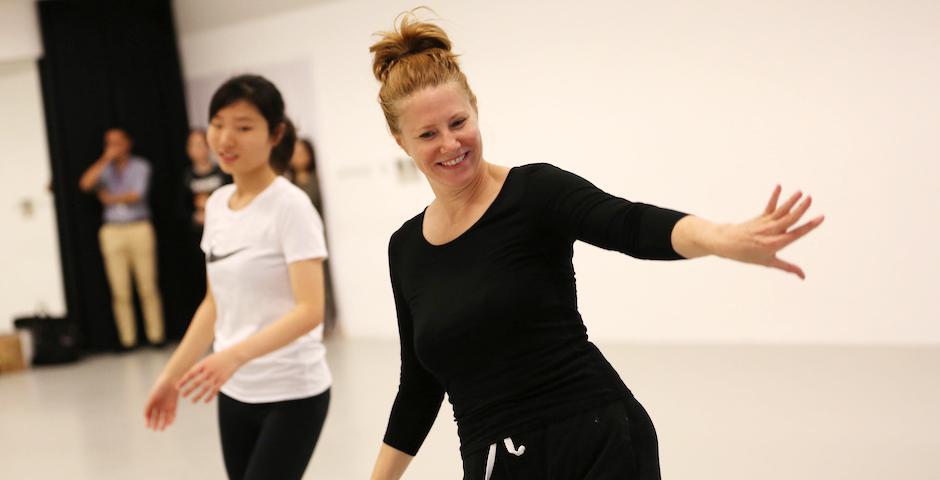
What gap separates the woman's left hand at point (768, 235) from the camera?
133cm

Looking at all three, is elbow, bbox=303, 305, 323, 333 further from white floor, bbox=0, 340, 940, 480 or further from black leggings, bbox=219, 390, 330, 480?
white floor, bbox=0, 340, 940, 480

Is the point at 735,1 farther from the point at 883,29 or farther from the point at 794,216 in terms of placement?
the point at 794,216

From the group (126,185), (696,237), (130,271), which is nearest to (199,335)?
(696,237)

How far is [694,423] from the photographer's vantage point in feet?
15.7

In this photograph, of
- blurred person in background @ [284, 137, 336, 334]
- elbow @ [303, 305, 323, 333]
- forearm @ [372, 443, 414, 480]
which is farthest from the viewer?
blurred person in background @ [284, 137, 336, 334]

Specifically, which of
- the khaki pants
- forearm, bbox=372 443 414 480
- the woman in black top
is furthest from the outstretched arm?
the khaki pants

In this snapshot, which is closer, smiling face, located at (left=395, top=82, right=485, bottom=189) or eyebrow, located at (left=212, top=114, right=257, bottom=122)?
smiling face, located at (left=395, top=82, right=485, bottom=189)

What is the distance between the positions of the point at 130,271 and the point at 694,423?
644 centimetres

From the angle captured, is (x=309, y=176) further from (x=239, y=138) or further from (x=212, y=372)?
(x=212, y=372)

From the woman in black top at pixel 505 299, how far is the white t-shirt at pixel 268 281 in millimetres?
795

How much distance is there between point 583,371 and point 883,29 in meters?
4.89

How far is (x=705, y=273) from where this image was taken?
22.0 ft

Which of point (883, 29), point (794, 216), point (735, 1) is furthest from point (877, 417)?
point (794, 216)

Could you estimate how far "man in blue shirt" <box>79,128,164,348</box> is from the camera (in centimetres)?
933
